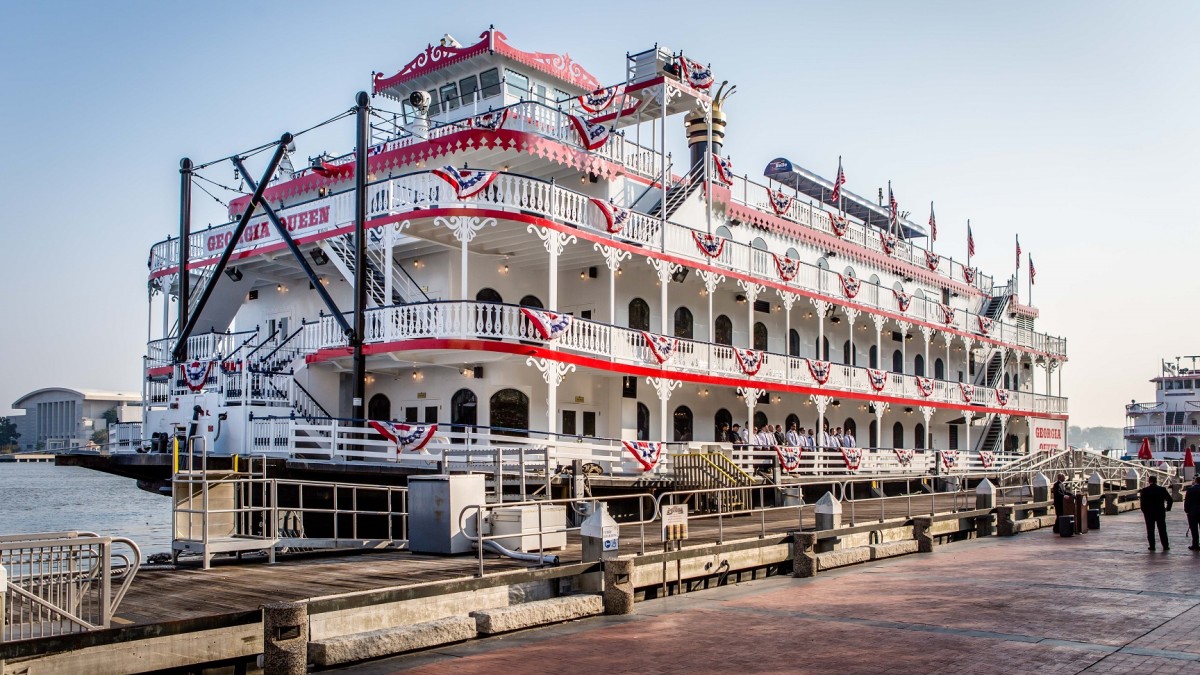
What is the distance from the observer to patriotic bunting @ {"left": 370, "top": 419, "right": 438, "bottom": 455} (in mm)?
21453

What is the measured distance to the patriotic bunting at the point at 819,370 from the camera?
32656mm

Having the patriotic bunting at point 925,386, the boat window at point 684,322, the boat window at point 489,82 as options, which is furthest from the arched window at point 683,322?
the patriotic bunting at point 925,386

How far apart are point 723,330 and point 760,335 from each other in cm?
219

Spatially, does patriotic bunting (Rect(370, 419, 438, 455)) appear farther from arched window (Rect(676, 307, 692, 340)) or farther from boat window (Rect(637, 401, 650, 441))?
arched window (Rect(676, 307, 692, 340))

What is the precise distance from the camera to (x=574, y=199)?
25219 millimetres

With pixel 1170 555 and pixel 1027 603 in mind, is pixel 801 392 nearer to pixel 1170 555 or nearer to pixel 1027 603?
pixel 1170 555


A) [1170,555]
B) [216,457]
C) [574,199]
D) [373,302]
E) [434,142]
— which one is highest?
[434,142]

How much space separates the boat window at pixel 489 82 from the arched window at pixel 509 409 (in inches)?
364

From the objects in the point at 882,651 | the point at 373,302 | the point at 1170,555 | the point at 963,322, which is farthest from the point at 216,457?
the point at 963,322

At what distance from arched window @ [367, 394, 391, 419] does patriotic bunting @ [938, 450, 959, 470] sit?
1914cm

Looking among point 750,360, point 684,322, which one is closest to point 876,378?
point 750,360

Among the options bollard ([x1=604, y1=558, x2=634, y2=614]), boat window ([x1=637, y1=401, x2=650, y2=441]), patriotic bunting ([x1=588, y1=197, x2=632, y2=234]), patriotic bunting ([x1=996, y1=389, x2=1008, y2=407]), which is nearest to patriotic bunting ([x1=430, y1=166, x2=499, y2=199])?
patriotic bunting ([x1=588, y1=197, x2=632, y2=234])

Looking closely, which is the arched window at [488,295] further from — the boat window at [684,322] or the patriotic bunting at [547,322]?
the boat window at [684,322]

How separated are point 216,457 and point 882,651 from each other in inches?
604
